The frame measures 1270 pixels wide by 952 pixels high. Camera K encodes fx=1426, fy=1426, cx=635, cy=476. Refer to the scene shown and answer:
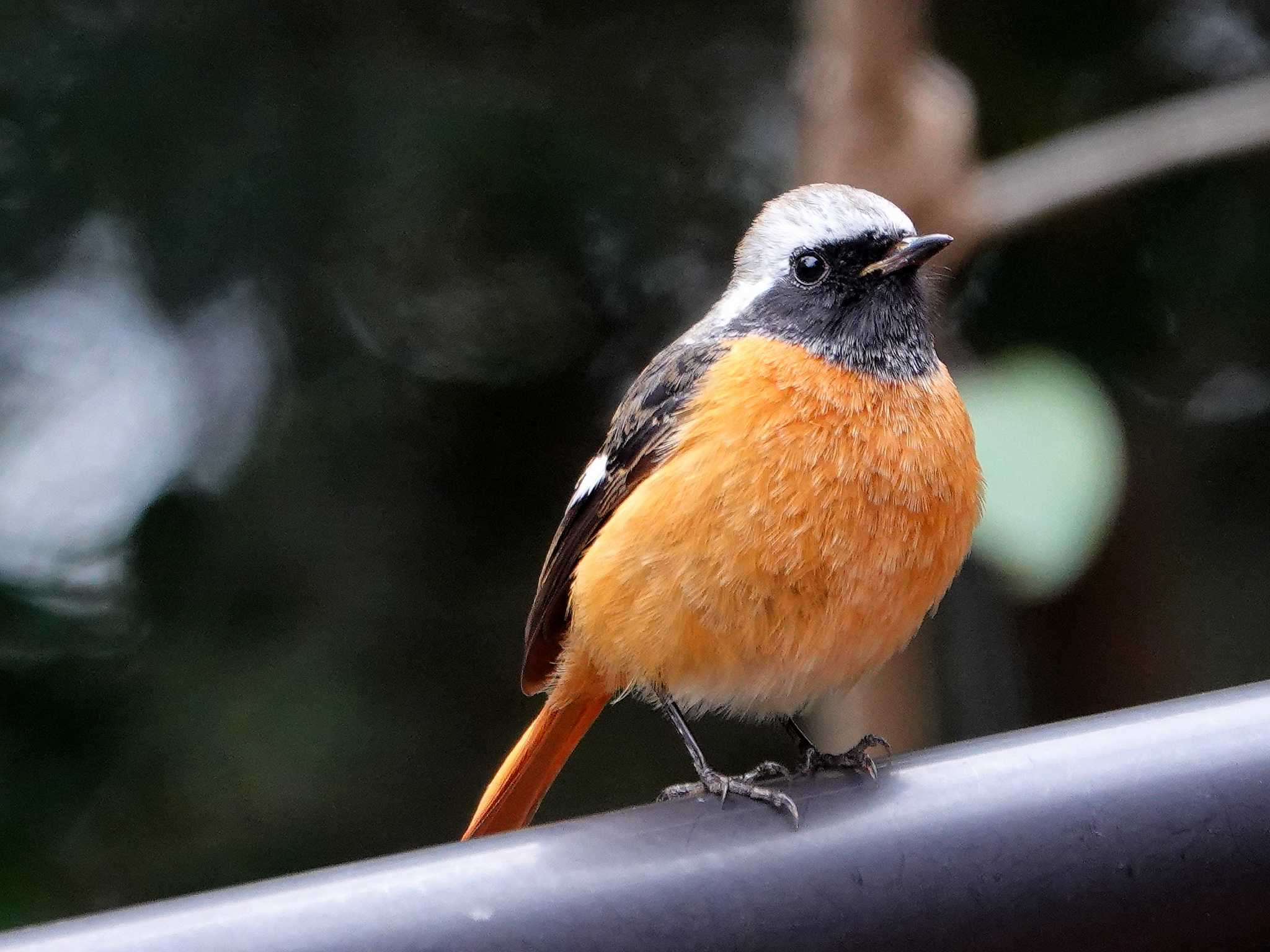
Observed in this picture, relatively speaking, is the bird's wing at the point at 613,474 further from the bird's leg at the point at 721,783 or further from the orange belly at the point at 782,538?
the bird's leg at the point at 721,783

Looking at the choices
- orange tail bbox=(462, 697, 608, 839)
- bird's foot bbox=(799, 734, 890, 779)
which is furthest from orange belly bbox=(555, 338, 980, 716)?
orange tail bbox=(462, 697, 608, 839)

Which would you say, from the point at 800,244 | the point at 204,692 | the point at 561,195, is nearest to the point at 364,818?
the point at 204,692

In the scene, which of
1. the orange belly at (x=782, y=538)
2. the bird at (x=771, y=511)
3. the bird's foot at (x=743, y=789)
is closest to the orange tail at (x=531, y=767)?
the bird at (x=771, y=511)

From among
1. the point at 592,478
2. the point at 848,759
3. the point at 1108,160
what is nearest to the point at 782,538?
the point at 848,759

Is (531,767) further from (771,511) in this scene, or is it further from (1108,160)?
(1108,160)

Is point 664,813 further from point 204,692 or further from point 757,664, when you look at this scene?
point 204,692
